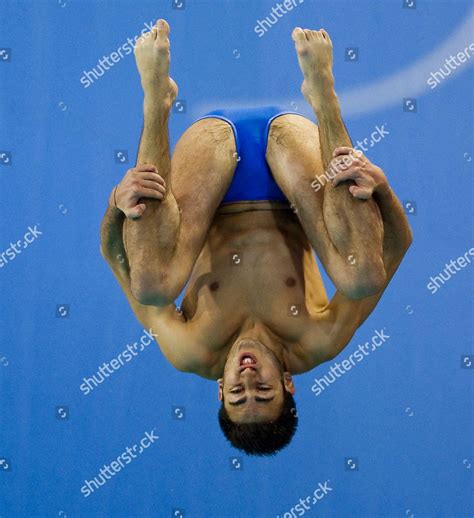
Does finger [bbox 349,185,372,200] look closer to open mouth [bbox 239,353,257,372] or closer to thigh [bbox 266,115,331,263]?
thigh [bbox 266,115,331,263]

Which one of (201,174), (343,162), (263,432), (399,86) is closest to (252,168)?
(201,174)

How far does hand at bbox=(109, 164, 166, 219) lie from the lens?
2498 millimetres

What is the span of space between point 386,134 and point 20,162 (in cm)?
180

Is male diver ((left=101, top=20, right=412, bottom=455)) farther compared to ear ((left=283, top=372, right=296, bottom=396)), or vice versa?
ear ((left=283, top=372, right=296, bottom=396))

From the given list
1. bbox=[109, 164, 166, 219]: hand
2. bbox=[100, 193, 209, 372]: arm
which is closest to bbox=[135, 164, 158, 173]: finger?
bbox=[109, 164, 166, 219]: hand

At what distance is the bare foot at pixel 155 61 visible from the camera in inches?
99.9

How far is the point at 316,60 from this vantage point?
2.55 metres

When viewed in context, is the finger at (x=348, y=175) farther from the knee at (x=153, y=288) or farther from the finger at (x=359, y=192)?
the knee at (x=153, y=288)

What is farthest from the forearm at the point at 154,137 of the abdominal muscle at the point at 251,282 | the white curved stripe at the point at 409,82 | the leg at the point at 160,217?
the white curved stripe at the point at 409,82

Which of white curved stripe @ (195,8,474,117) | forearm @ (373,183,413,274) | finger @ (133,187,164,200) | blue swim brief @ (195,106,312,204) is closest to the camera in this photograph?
finger @ (133,187,164,200)

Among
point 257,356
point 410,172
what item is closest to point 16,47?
point 410,172

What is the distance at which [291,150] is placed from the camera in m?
2.84

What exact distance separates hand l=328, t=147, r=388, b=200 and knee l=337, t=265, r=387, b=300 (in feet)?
0.64

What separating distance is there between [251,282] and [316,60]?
2.18ft
